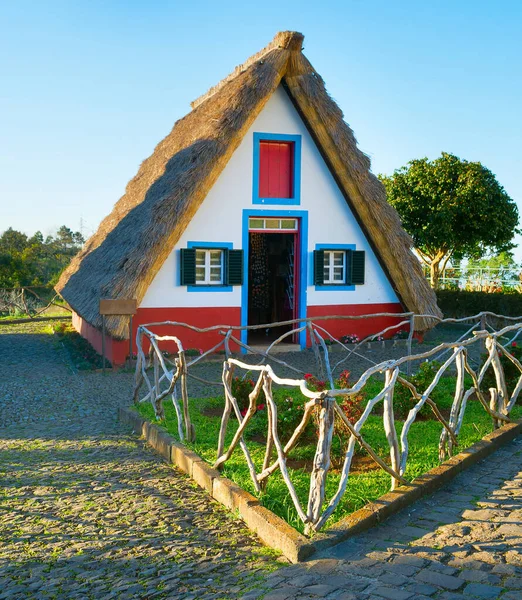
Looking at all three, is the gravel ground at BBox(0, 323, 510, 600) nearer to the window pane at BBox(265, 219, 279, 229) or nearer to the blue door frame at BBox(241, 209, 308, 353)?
the blue door frame at BBox(241, 209, 308, 353)

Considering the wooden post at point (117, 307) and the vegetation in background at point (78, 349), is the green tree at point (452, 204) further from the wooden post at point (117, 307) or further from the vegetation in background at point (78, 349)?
the wooden post at point (117, 307)

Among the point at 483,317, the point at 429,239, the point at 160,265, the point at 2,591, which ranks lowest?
the point at 2,591

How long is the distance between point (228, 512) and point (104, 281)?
7900 mm

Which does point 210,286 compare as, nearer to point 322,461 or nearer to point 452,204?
point 322,461

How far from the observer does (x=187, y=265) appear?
1302 centimetres

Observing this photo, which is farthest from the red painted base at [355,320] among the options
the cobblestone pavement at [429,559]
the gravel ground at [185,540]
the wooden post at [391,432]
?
the cobblestone pavement at [429,559]

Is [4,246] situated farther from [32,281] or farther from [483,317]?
[483,317]

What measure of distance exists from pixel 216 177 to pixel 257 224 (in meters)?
1.46

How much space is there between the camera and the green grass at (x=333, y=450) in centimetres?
523

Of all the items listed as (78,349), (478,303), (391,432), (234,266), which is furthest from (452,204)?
(391,432)

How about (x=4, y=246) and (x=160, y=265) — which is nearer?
(x=160, y=265)

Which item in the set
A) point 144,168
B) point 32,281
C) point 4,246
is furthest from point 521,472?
point 4,246

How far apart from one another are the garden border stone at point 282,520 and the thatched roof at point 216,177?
5151 mm

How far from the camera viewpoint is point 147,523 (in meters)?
5.00
